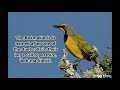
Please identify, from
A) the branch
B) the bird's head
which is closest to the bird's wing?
the bird's head

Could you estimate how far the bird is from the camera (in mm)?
19781

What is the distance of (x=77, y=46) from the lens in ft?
65.1

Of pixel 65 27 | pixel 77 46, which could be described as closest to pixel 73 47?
pixel 77 46

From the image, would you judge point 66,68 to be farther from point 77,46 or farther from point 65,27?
point 65,27

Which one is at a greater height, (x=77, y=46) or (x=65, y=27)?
(x=65, y=27)

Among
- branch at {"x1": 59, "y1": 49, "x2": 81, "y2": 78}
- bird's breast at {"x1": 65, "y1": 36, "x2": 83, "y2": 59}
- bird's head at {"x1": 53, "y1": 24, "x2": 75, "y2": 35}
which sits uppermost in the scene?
bird's head at {"x1": 53, "y1": 24, "x2": 75, "y2": 35}

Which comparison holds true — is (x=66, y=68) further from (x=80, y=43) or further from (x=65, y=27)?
(x=65, y=27)

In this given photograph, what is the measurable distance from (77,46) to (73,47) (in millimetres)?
69

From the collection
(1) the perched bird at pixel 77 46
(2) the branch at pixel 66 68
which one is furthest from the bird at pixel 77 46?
(2) the branch at pixel 66 68

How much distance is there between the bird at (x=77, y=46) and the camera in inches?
779

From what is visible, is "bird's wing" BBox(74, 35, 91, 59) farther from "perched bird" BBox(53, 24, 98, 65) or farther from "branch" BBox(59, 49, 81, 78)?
"branch" BBox(59, 49, 81, 78)

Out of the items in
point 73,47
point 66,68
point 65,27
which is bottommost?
point 66,68
